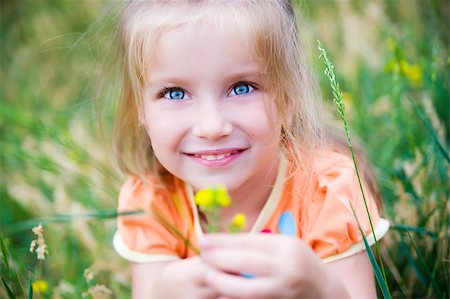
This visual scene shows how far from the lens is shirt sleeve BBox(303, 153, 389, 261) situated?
58.5 inches

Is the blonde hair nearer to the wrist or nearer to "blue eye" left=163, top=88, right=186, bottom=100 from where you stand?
"blue eye" left=163, top=88, right=186, bottom=100

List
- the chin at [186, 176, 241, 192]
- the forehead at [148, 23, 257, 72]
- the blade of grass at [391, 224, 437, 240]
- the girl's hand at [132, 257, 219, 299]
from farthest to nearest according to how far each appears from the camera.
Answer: the blade of grass at [391, 224, 437, 240]
the chin at [186, 176, 241, 192]
the forehead at [148, 23, 257, 72]
the girl's hand at [132, 257, 219, 299]

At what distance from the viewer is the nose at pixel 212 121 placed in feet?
4.38

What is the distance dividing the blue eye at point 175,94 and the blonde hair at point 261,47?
0.22 ft

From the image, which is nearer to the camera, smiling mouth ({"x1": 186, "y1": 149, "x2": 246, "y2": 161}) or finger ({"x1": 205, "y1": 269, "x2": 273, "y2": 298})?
finger ({"x1": 205, "y1": 269, "x2": 273, "y2": 298})

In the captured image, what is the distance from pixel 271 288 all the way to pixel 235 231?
125 millimetres

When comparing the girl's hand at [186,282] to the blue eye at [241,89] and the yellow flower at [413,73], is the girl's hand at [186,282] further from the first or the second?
the yellow flower at [413,73]

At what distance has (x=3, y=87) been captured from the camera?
10.3 ft

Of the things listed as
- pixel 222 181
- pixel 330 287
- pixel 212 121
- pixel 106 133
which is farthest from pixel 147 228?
pixel 106 133

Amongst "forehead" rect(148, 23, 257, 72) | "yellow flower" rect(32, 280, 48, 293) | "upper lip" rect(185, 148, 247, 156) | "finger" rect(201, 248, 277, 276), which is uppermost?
"forehead" rect(148, 23, 257, 72)

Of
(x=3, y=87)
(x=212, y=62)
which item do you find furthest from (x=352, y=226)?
(x=3, y=87)

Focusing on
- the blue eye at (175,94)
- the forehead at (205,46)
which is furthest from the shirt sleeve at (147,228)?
the forehead at (205,46)

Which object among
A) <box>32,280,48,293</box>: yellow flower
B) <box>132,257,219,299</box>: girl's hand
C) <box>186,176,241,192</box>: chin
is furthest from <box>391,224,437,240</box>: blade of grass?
<box>32,280,48,293</box>: yellow flower

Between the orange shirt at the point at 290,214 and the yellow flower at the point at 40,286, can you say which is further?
the yellow flower at the point at 40,286
